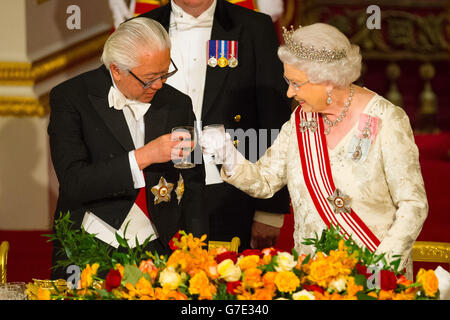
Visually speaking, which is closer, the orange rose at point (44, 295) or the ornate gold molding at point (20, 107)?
the orange rose at point (44, 295)

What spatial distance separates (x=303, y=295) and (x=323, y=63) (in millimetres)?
795

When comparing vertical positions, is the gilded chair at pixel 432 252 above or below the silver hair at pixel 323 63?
below

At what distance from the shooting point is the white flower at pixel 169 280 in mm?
1776

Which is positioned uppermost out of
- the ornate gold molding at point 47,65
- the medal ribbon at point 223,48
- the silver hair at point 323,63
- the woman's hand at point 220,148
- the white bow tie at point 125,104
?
the ornate gold molding at point 47,65

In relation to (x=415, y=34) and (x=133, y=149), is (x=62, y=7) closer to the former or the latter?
(x=133, y=149)

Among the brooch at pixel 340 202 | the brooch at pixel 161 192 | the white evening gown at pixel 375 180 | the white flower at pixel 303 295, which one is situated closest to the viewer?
the white flower at pixel 303 295

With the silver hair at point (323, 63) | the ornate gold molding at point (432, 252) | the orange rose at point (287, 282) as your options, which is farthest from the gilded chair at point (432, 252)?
the orange rose at point (287, 282)

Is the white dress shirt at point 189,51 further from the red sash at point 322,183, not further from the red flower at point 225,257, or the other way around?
the red flower at point 225,257

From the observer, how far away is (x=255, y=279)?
5.85 ft

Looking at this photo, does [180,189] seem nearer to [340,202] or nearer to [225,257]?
[340,202]

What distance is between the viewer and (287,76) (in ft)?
7.75

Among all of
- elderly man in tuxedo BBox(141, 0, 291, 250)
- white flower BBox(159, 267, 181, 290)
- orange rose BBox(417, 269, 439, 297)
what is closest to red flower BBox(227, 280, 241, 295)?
white flower BBox(159, 267, 181, 290)

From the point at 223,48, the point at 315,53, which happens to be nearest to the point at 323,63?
the point at 315,53
